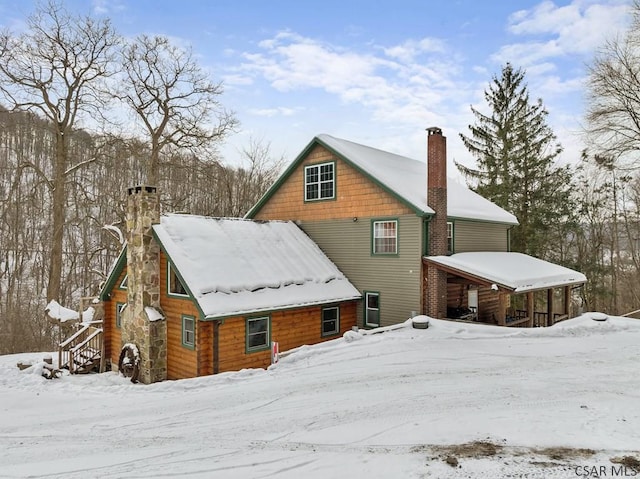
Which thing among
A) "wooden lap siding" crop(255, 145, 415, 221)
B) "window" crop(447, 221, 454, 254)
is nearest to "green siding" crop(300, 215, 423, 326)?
"wooden lap siding" crop(255, 145, 415, 221)

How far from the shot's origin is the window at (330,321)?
50.0ft

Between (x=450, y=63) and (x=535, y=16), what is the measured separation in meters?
3.50

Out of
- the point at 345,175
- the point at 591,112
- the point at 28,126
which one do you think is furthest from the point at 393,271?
the point at 28,126

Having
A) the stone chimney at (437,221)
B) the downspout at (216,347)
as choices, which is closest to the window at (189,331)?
the downspout at (216,347)

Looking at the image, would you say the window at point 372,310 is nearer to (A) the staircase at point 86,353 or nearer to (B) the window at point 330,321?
(B) the window at point 330,321

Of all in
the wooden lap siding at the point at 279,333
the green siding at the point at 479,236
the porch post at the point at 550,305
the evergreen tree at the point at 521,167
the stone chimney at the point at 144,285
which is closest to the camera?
the wooden lap siding at the point at 279,333

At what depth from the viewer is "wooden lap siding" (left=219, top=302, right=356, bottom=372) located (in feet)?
41.0

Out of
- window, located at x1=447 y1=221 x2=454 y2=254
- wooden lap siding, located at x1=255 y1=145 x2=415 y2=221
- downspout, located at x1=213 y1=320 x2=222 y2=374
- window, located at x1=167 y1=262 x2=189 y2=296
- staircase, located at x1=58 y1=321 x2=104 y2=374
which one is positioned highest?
wooden lap siding, located at x1=255 y1=145 x2=415 y2=221

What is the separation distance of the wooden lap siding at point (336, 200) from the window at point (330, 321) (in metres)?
3.97

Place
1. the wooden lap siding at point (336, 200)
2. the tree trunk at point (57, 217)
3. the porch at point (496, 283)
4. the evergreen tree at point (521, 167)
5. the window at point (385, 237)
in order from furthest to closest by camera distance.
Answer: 1. the evergreen tree at point (521, 167)
2. the tree trunk at point (57, 217)
3. the wooden lap siding at point (336, 200)
4. the window at point (385, 237)
5. the porch at point (496, 283)

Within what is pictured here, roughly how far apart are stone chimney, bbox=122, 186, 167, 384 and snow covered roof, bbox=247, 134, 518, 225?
675cm

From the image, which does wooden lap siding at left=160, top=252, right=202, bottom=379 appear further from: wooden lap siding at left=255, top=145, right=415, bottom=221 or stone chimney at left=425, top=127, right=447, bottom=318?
stone chimney at left=425, top=127, right=447, bottom=318

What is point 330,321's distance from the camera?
1550 cm

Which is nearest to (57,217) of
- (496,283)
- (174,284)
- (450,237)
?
(174,284)
